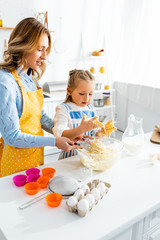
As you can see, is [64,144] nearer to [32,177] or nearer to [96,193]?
[32,177]

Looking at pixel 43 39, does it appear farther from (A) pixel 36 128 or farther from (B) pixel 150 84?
(B) pixel 150 84

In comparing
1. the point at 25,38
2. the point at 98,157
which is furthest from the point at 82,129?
the point at 25,38

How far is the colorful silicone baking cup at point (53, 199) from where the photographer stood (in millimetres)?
783

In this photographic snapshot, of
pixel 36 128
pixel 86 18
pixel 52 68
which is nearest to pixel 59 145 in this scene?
pixel 36 128

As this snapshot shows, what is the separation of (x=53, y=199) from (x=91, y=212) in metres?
0.15

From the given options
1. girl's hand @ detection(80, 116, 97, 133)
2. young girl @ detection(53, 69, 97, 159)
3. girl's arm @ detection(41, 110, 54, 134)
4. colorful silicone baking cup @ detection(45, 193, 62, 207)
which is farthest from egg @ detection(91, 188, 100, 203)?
girl's arm @ detection(41, 110, 54, 134)

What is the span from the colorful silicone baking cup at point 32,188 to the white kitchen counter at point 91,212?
0.02 m

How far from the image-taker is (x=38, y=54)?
113 cm

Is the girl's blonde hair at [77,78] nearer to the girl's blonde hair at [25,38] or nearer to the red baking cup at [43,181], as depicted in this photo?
the girl's blonde hair at [25,38]

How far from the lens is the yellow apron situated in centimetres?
117

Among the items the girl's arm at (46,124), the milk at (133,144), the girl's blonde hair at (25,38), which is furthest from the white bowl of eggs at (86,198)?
the girl's blonde hair at (25,38)

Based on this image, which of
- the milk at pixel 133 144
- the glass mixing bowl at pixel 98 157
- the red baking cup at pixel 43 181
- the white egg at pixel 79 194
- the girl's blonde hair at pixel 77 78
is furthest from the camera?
the girl's blonde hair at pixel 77 78

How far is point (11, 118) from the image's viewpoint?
1.03m

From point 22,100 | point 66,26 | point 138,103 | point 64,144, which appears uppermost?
point 66,26
